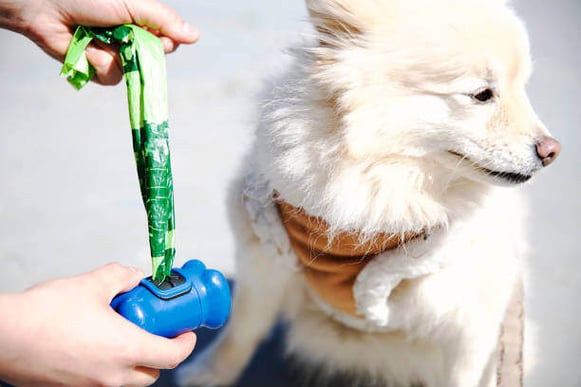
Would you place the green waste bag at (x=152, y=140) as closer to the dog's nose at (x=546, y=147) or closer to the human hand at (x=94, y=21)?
the human hand at (x=94, y=21)

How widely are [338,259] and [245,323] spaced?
0.39 m

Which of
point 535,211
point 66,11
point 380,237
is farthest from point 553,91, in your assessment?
point 66,11

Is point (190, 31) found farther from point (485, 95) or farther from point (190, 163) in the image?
point (190, 163)

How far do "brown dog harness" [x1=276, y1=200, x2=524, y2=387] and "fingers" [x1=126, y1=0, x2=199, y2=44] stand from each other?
0.42 metres

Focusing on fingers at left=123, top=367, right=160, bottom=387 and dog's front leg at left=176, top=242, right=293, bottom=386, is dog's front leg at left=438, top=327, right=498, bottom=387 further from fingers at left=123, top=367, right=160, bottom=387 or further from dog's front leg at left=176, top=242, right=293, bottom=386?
fingers at left=123, top=367, right=160, bottom=387

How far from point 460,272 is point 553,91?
2077 millimetres

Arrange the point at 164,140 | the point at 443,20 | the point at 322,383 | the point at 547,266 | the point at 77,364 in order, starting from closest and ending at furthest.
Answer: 1. the point at 77,364
2. the point at 164,140
3. the point at 443,20
4. the point at 322,383
5. the point at 547,266

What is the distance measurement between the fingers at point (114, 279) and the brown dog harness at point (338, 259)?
0.43 meters

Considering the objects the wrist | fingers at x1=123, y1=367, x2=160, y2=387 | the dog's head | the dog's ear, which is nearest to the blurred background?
the dog's ear

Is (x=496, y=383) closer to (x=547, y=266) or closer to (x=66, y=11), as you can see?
(x=547, y=266)

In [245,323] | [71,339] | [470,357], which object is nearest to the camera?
[71,339]

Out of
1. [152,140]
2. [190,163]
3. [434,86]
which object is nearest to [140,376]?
[152,140]

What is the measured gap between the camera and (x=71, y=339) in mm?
807

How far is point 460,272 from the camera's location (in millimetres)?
1274
